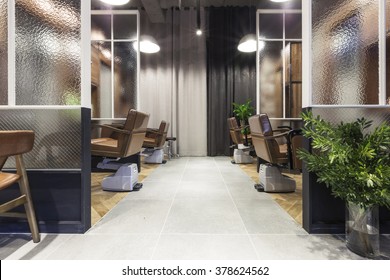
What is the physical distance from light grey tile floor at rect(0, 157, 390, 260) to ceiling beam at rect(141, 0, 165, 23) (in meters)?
4.92

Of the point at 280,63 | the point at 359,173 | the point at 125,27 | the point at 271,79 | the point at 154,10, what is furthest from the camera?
the point at 271,79

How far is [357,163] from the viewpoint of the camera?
1500mm

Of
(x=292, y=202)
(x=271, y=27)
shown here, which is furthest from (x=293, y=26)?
(x=292, y=202)

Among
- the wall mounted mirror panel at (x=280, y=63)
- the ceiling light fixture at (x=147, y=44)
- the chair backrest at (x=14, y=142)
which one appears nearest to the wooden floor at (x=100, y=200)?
the chair backrest at (x=14, y=142)

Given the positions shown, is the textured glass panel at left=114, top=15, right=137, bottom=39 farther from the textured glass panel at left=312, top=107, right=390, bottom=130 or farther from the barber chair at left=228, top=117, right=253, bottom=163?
the textured glass panel at left=312, top=107, right=390, bottom=130

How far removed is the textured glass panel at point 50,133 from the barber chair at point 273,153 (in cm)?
195

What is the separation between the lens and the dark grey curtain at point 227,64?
7070 mm

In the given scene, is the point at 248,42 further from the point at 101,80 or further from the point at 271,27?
the point at 101,80

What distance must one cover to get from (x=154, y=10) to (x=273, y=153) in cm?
516

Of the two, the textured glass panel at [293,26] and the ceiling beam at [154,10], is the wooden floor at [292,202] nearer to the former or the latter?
the textured glass panel at [293,26]

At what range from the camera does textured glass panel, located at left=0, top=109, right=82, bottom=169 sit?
1.95 metres

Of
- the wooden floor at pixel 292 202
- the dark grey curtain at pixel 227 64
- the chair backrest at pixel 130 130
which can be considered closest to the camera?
the wooden floor at pixel 292 202

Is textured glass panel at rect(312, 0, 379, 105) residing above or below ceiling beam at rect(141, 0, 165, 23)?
below

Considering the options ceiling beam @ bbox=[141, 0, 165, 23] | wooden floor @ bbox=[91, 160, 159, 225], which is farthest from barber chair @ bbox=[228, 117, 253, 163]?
ceiling beam @ bbox=[141, 0, 165, 23]
